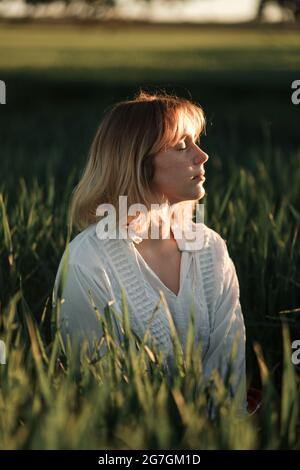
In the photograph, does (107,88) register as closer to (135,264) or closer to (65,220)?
(65,220)

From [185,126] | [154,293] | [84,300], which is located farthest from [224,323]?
[185,126]

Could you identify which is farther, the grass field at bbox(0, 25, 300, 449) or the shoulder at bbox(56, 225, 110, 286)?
the shoulder at bbox(56, 225, 110, 286)

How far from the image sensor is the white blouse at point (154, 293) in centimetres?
203

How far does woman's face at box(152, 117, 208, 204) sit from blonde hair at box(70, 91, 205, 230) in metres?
0.02

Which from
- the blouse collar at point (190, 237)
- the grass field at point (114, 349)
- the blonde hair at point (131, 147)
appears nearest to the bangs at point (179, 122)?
the blonde hair at point (131, 147)

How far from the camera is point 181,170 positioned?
6.66 feet

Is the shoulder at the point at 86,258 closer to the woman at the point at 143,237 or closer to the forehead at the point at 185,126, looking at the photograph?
the woman at the point at 143,237

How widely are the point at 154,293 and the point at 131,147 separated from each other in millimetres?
312

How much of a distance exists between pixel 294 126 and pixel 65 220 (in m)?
7.27

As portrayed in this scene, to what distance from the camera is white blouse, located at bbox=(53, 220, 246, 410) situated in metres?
2.03

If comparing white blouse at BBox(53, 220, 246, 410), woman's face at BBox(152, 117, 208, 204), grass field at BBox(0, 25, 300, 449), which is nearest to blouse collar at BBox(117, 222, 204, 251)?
white blouse at BBox(53, 220, 246, 410)

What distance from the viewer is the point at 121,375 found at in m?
1.77

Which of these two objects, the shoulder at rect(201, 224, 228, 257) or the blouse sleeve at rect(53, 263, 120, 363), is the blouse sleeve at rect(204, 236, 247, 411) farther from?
the blouse sleeve at rect(53, 263, 120, 363)

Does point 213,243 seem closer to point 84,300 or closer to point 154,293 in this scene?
point 154,293
